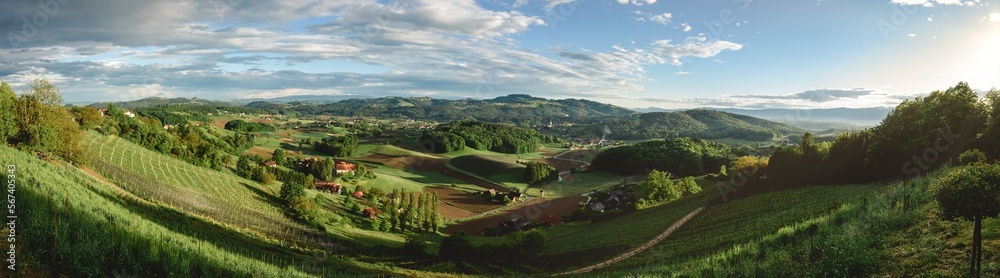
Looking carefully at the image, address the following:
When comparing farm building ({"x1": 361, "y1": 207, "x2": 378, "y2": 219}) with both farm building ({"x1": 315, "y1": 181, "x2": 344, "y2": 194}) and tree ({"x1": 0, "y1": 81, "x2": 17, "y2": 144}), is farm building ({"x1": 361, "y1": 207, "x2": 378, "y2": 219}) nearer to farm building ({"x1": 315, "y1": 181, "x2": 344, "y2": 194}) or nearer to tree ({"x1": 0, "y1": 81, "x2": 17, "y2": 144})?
farm building ({"x1": 315, "y1": 181, "x2": 344, "y2": 194})

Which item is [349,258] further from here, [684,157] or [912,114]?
[684,157]

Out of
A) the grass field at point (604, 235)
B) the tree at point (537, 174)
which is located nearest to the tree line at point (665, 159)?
the tree at point (537, 174)

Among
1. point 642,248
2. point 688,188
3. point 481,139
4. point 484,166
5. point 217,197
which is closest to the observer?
point 642,248

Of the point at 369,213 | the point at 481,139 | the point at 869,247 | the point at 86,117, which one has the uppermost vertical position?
the point at 86,117

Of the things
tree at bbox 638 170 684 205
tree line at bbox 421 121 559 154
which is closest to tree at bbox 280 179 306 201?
tree at bbox 638 170 684 205

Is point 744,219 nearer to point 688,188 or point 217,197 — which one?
point 688,188

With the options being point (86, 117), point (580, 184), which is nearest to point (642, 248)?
point (580, 184)

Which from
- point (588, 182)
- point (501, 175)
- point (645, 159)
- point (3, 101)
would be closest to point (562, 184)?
point (588, 182)

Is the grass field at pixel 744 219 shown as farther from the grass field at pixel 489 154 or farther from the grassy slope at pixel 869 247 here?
the grass field at pixel 489 154
